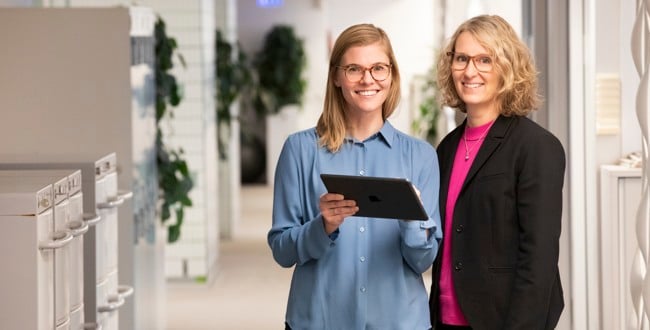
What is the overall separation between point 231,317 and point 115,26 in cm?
310

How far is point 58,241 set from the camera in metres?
3.51

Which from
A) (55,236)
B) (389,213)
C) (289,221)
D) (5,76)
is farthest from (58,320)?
(5,76)

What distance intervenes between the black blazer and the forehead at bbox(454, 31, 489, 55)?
0.21 metres

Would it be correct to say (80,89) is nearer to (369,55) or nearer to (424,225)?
(369,55)

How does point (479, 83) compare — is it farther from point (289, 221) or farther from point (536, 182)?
point (289, 221)

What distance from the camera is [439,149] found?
3.45m

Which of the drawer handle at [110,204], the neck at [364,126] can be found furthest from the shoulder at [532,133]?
the drawer handle at [110,204]

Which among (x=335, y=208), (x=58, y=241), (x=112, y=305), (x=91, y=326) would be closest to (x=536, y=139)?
(x=335, y=208)

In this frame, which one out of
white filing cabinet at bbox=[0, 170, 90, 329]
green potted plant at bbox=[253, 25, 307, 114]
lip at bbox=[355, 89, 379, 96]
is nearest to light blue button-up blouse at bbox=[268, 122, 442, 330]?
lip at bbox=[355, 89, 379, 96]

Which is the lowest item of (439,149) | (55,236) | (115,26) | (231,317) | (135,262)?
(231,317)

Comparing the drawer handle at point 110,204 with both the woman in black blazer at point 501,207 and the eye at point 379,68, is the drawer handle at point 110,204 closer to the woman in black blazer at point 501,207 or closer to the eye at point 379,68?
the woman in black blazer at point 501,207

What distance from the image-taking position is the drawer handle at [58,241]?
347 centimetres

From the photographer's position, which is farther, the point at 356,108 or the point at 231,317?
the point at 231,317

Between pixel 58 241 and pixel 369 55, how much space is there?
1.02m
